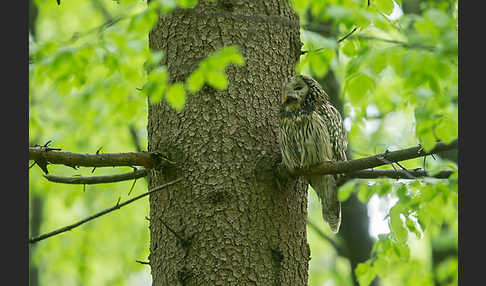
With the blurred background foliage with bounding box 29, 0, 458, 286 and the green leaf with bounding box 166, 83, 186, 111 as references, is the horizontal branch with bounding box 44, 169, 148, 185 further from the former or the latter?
the green leaf with bounding box 166, 83, 186, 111

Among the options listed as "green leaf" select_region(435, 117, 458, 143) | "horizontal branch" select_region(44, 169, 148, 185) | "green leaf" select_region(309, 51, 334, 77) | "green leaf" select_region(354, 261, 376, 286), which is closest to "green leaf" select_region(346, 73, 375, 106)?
"green leaf" select_region(309, 51, 334, 77)

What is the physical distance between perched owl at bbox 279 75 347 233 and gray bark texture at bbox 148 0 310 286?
0.70 feet

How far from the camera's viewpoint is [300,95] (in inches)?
150

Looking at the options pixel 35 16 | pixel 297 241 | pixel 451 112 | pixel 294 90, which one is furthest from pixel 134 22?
pixel 35 16

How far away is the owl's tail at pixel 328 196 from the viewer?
397 cm

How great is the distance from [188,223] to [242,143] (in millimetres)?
556

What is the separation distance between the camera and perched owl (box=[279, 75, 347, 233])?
3.75 meters

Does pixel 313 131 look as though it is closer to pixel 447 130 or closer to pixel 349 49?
pixel 349 49

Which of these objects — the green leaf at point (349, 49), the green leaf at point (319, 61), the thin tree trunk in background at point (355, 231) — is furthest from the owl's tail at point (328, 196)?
the thin tree trunk in background at point (355, 231)

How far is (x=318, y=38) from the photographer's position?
4.30 m

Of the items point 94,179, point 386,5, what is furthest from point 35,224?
point 386,5

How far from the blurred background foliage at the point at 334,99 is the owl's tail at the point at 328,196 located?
119 mm

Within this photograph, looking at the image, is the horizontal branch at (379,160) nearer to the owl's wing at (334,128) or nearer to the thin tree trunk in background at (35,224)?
the owl's wing at (334,128)

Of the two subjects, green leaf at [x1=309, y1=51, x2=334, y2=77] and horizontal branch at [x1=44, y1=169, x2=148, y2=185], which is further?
green leaf at [x1=309, y1=51, x2=334, y2=77]
